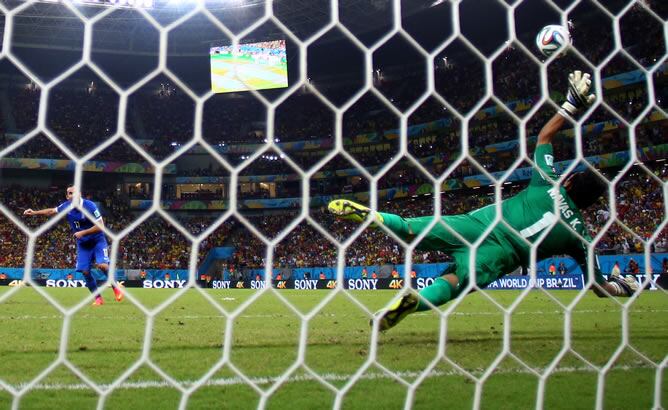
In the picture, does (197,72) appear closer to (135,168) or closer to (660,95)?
(135,168)

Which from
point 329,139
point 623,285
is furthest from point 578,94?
point 329,139

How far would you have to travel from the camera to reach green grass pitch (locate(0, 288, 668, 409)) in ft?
6.53

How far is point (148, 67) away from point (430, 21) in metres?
13.8

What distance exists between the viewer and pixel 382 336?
3.92 m

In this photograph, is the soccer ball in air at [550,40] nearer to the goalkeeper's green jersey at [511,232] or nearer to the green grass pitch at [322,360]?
the goalkeeper's green jersey at [511,232]

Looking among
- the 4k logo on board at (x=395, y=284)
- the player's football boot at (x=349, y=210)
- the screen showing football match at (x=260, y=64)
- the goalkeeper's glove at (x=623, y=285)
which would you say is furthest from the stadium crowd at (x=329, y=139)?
the player's football boot at (x=349, y=210)

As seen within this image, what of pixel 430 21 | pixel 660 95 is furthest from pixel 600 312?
pixel 430 21

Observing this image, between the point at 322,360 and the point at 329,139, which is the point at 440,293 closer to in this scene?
the point at 322,360

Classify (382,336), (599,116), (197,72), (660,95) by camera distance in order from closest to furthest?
(382,336), (660,95), (599,116), (197,72)

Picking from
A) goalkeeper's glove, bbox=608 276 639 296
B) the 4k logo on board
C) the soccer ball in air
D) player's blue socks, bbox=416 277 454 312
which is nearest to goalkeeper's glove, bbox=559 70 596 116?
the soccer ball in air

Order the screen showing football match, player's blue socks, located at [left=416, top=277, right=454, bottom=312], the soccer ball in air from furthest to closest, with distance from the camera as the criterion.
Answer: the screen showing football match < player's blue socks, located at [left=416, top=277, right=454, bottom=312] < the soccer ball in air

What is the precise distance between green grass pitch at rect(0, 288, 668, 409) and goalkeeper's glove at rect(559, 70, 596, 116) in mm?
941

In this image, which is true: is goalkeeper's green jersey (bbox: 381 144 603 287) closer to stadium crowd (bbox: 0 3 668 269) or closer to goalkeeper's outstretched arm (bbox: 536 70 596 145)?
goalkeeper's outstretched arm (bbox: 536 70 596 145)

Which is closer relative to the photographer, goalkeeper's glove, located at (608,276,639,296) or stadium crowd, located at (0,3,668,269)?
goalkeeper's glove, located at (608,276,639,296)
